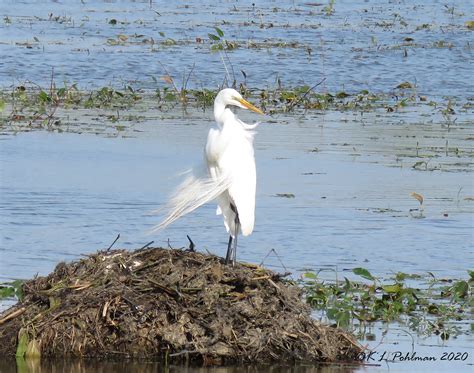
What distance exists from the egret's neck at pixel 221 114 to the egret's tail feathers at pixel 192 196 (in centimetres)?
40

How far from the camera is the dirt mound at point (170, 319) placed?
7.10m

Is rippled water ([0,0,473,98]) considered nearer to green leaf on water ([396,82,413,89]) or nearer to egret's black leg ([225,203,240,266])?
green leaf on water ([396,82,413,89])

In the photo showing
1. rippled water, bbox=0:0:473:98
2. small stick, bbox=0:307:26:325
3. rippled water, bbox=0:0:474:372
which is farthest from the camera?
rippled water, bbox=0:0:473:98

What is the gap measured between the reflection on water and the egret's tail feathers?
128cm

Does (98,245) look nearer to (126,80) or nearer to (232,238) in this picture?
(232,238)

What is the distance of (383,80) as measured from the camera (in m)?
19.7

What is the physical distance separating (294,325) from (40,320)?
1.50 m

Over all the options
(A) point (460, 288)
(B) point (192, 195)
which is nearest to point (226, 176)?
(B) point (192, 195)

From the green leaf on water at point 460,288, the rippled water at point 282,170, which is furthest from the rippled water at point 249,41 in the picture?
the green leaf on water at point 460,288

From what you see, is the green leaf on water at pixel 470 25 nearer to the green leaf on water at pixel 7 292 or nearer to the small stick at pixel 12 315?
the green leaf on water at pixel 7 292

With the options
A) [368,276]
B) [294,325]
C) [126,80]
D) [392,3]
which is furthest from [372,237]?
[392,3]

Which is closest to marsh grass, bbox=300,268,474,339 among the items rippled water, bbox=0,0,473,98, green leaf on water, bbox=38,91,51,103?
green leaf on water, bbox=38,91,51,103

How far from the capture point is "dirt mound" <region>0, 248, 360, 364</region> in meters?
7.10

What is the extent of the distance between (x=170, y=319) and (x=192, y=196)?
1237 mm
